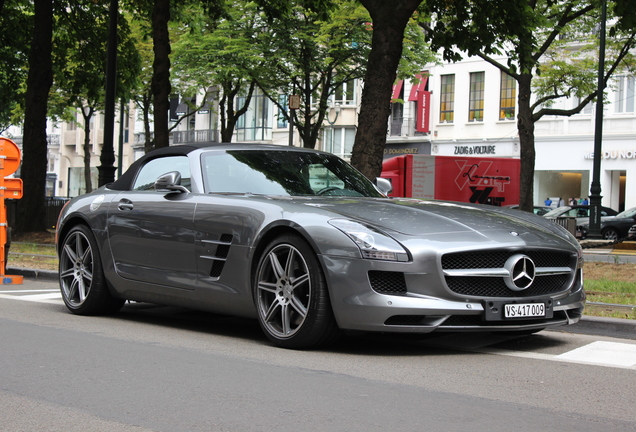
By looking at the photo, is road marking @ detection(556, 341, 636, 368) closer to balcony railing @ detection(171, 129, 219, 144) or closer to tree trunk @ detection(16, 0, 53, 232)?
tree trunk @ detection(16, 0, 53, 232)

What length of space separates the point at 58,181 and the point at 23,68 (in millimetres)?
51285

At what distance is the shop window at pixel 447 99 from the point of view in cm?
5191

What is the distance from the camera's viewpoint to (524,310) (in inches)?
247

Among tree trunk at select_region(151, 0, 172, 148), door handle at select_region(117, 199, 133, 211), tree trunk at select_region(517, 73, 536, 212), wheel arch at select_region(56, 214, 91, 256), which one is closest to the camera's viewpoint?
door handle at select_region(117, 199, 133, 211)

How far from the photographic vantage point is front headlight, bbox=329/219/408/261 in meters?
6.03

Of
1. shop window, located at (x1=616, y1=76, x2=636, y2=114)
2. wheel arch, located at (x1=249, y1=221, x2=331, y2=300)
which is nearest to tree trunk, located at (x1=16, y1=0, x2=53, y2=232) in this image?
wheel arch, located at (x1=249, y1=221, x2=331, y2=300)

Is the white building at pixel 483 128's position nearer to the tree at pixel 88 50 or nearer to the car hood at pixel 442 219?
the tree at pixel 88 50

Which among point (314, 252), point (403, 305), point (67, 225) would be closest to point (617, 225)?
point (67, 225)

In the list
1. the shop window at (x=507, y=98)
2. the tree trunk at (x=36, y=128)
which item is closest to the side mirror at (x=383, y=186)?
the tree trunk at (x=36, y=128)

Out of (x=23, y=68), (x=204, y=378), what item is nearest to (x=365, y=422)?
(x=204, y=378)

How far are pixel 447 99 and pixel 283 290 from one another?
1841 inches

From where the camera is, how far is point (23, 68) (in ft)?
100

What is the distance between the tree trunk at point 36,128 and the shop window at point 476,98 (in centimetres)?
3087

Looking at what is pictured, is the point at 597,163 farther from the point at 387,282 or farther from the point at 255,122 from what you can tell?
the point at 255,122
